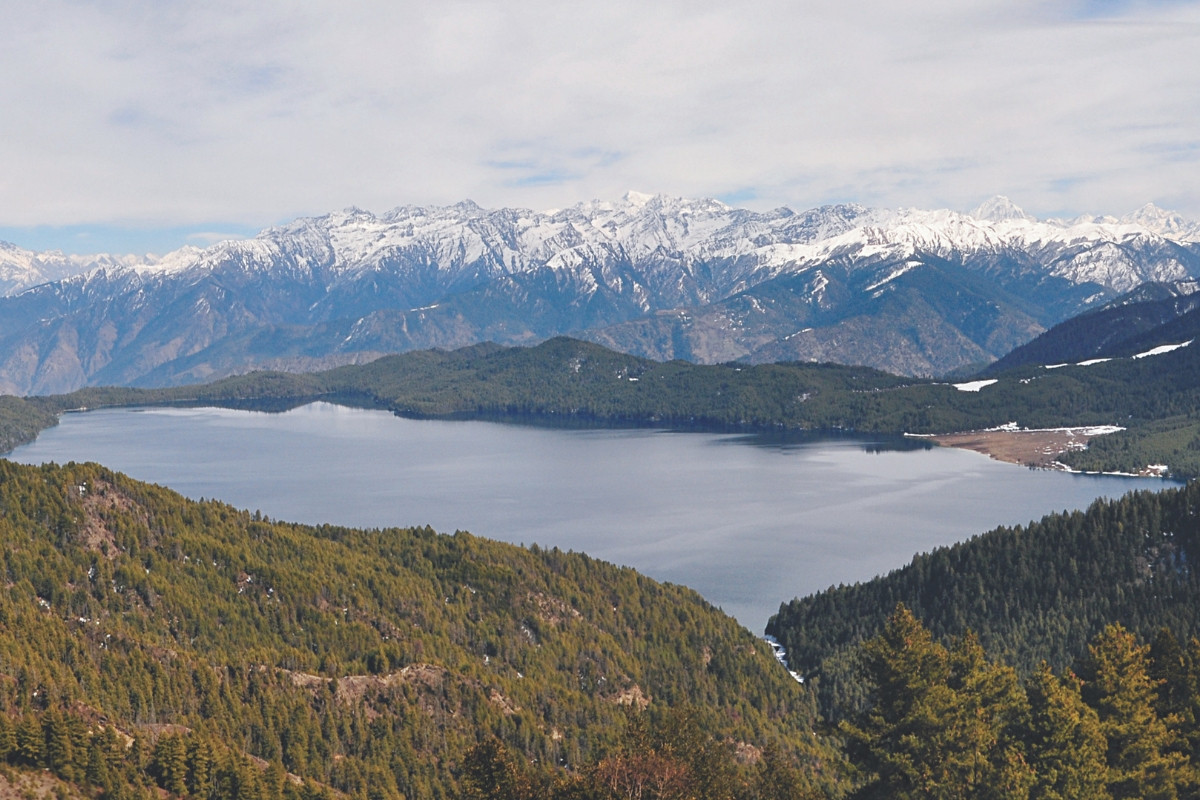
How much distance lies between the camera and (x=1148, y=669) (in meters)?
63.4

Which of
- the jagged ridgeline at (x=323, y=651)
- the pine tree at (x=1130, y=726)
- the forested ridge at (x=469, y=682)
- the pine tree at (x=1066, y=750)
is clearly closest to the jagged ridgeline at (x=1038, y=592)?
the forested ridge at (x=469, y=682)

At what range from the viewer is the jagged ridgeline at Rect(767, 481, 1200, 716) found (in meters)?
140

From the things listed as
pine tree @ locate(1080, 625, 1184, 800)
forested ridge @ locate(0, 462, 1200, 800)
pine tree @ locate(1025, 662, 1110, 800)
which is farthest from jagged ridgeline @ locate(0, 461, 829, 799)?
pine tree @ locate(1080, 625, 1184, 800)

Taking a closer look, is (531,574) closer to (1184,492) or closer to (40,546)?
(40,546)

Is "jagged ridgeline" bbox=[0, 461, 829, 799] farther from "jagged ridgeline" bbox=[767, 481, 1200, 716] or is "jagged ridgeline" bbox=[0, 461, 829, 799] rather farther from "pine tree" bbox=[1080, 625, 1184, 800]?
"pine tree" bbox=[1080, 625, 1184, 800]

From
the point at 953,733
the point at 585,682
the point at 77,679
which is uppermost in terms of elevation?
the point at 953,733

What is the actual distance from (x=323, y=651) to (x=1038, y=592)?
3726 inches

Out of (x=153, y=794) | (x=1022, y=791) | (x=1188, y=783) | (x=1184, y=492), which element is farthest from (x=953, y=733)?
(x=1184, y=492)

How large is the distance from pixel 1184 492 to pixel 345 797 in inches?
5029

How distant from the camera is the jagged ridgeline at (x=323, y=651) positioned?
8656cm

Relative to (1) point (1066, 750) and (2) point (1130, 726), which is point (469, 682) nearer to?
(1) point (1066, 750)

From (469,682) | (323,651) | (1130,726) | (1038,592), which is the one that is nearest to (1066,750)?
(1130,726)

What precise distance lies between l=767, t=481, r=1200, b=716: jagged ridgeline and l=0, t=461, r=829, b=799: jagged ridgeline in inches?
512

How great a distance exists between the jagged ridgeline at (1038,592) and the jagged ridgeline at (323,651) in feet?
42.7
